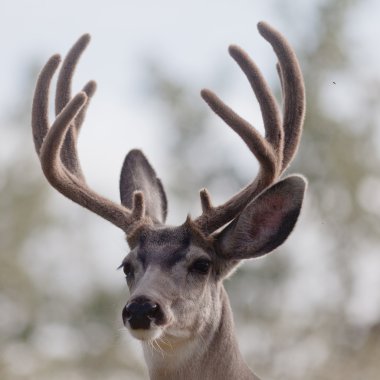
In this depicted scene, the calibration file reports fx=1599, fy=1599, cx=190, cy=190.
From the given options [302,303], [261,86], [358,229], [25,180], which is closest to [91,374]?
[302,303]

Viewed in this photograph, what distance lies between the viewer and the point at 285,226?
897cm

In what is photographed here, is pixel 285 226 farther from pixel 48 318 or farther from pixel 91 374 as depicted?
pixel 48 318

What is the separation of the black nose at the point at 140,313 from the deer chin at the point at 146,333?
0.03 m

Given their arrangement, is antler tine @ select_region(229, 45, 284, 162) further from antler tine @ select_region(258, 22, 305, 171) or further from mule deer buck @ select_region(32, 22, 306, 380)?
antler tine @ select_region(258, 22, 305, 171)

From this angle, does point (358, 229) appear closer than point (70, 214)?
Yes

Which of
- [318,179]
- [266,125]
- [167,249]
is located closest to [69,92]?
[266,125]

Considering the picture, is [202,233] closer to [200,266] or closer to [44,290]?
[200,266]

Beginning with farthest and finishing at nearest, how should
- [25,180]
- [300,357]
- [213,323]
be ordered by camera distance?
[25,180]
[300,357]
[213,323]

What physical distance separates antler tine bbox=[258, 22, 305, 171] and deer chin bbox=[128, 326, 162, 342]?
1485mm

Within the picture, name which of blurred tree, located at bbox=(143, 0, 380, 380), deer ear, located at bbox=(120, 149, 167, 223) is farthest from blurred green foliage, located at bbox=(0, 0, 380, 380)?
deer ear, located at bbox=(120, 149, 167, 223)

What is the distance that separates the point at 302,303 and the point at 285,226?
63.6 ft

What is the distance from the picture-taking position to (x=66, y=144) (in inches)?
390

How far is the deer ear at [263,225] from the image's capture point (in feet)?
29.0

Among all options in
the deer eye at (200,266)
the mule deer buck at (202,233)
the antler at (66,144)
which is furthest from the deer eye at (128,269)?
the antler at (66,144)
